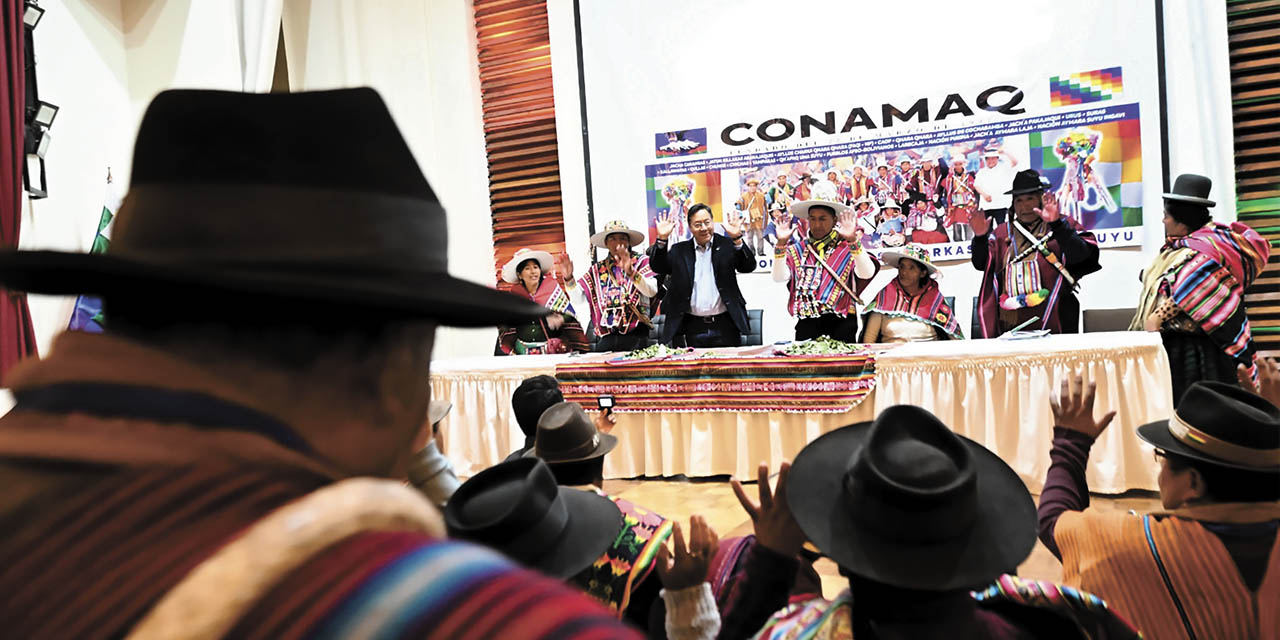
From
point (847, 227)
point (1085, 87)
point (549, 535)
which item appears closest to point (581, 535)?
point (549, 535)

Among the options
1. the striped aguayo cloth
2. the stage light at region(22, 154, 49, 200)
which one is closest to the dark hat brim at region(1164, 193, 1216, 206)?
the striped aguayo cloth

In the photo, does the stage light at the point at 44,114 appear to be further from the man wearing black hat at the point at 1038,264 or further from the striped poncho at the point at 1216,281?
the striped poncho at the point at 1216,281

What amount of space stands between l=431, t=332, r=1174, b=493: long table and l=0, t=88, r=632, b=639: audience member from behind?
11.9ft

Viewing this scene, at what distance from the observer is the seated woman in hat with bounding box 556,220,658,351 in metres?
5.41

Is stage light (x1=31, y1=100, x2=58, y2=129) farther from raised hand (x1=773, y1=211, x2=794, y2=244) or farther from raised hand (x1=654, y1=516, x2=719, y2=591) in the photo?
raised hand (x1=773, y1=211, x2=794, y2=244)

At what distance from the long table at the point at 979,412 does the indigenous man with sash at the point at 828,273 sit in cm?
85

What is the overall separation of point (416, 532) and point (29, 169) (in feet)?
16.2

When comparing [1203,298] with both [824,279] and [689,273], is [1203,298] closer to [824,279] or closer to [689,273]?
[824,279]

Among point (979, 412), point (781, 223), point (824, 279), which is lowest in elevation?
point (979, 412)

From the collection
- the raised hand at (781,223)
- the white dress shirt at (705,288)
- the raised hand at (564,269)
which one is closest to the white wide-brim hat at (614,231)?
the white dress shirt at (705,288)

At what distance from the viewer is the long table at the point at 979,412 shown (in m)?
3.54

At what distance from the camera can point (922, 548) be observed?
36.1 inches

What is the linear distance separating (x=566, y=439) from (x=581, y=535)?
647 millimetres

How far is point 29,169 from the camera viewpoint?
13.3 ft
